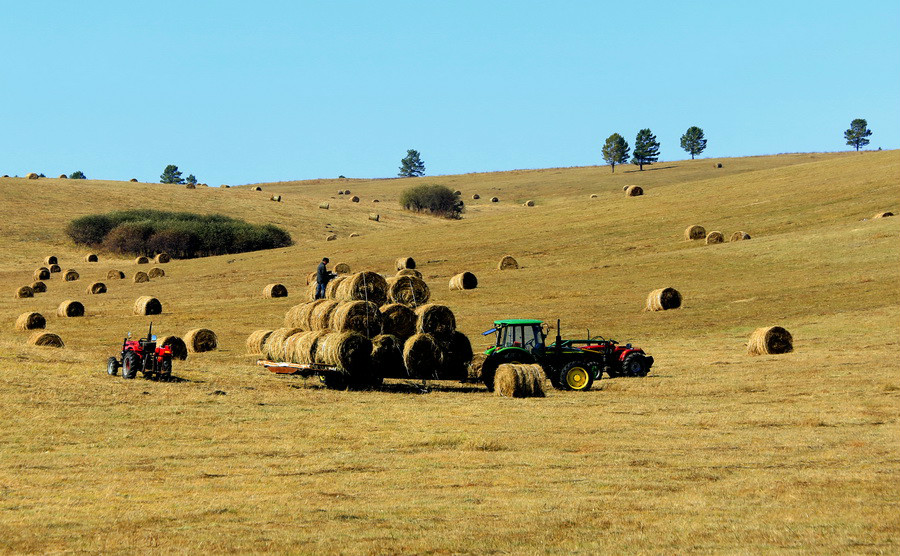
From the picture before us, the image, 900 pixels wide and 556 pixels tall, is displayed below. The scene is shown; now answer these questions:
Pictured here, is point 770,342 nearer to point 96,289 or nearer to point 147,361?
point 147,361

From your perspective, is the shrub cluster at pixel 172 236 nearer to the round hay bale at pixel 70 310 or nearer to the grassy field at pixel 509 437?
the grassy field at pixel 509 437

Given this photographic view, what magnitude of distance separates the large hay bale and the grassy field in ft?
1.82

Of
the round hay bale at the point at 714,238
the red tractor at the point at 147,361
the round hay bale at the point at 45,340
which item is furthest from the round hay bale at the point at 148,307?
the round hay bale at the point at 714,238

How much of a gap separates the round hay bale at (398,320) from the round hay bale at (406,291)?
1812mm

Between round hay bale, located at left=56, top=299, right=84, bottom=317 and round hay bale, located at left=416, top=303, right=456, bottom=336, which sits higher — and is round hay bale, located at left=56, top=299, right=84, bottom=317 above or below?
above

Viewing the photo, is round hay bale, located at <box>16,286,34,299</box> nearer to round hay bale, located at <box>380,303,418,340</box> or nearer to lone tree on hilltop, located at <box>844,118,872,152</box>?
round hay bale, located at <box>380,303,418,340</box>

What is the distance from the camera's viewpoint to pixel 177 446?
49.2 ft

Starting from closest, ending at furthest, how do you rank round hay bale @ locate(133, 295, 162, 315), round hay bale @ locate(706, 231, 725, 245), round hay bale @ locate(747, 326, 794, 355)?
round hay bale @ locate(747, 326, 794, 355)
round hay bale @ locate(133, 295, 162, 315)
round hay bale @ locate(706, 231, 725, 245)

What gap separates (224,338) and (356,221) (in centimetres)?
6159

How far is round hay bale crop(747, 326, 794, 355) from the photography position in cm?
2917

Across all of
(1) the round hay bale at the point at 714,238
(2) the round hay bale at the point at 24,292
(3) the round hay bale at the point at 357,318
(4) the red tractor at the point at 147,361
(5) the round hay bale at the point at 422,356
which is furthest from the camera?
(1) the round hay bale at the point at 714,238

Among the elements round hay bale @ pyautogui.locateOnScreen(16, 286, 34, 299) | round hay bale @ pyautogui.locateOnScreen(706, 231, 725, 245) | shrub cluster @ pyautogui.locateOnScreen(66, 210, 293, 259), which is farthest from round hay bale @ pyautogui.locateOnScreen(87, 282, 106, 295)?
round hay bale @ pyautogui.locateOnScreen(706, 231, 725, 245)

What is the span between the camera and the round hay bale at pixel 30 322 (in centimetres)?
3719

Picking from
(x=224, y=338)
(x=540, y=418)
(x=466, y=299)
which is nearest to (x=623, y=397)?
(x=540, y=418)
